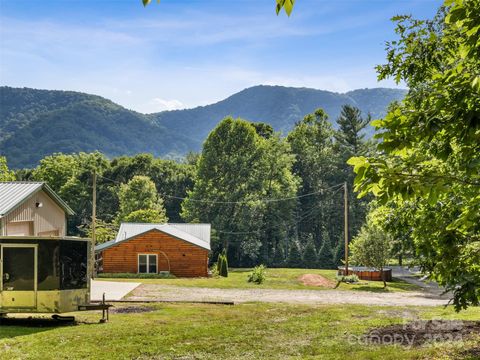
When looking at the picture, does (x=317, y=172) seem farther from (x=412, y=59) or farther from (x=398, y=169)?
(x=398, y=169)

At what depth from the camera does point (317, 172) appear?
79.8 m

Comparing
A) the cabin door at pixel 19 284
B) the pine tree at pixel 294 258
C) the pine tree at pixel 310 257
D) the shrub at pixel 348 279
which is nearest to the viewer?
the cabin door at pixel 19 284

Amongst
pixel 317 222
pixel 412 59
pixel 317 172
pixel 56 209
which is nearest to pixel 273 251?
pixel 317 222

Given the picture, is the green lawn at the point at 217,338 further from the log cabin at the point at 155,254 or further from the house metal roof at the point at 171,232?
the house metal roof at the point at 171,232

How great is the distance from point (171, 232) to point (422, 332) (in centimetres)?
3356

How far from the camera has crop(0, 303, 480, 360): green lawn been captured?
11.7 metres

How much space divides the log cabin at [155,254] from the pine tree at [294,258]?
2284 cm

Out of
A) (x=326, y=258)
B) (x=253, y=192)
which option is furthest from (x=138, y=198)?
(x=326, y=258)

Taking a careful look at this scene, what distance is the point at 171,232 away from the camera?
46.1 m

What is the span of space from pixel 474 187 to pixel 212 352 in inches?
320

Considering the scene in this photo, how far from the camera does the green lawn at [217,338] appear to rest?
38.5 ft

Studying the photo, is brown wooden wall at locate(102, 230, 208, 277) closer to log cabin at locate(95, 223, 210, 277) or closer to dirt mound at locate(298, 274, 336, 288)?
log cabin at locate(95, 223, 210, 277)

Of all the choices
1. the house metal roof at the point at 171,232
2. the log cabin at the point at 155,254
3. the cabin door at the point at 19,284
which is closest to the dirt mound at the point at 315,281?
the log cabin at the point at 155,254

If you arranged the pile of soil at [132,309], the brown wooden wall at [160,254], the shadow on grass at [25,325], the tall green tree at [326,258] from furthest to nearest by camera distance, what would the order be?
the tall green tree at [326,258], the brown wooden wall at [160,254], the pile of soil at [132,309], the shadow on grass at [25,325]
